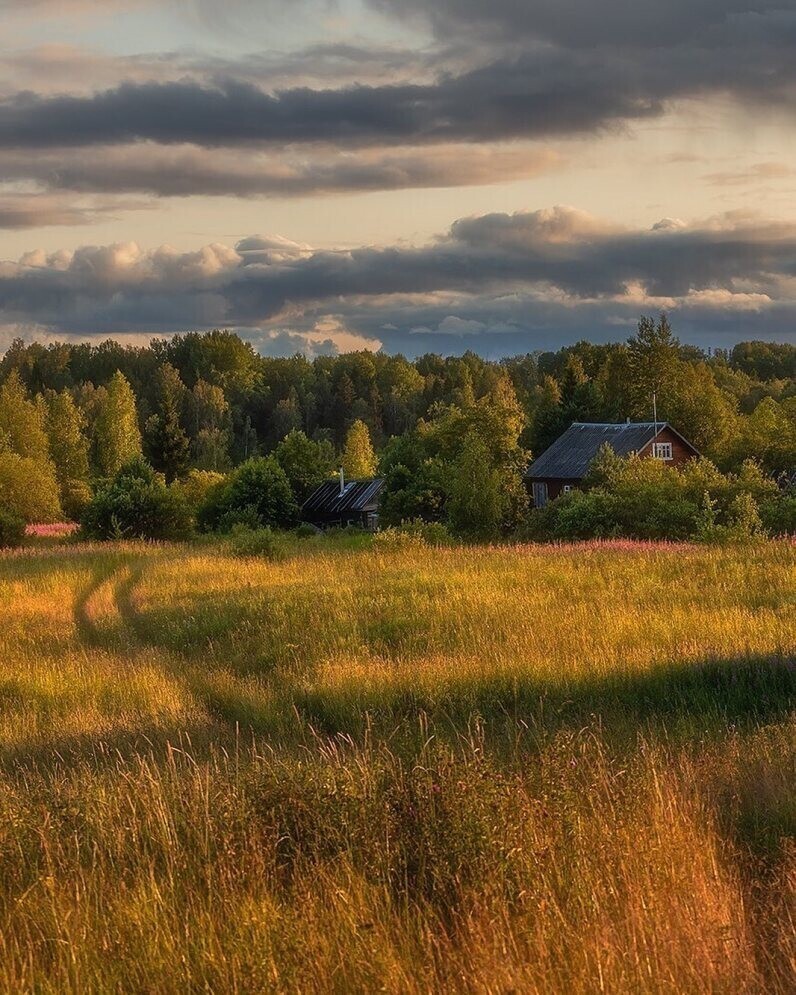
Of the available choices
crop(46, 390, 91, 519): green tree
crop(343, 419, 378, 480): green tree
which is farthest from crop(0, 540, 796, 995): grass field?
crop(46, 390, 91, 519): green tree

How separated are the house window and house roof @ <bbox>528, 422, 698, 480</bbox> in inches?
38.7

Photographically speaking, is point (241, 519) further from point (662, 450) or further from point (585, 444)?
point (662, 450)

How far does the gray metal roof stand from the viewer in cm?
6406

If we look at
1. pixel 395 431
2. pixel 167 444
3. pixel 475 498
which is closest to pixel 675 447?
pixel 475 498

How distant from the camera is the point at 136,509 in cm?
4947

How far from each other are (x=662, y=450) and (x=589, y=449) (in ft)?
16.8

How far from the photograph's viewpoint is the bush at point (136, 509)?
49.0 m

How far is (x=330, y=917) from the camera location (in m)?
5.07

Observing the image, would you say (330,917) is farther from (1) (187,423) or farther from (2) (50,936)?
(1) (187,423)

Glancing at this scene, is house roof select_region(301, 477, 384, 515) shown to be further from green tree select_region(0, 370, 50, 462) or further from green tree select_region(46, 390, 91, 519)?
green tree select_region(46, 390, 91, 519)

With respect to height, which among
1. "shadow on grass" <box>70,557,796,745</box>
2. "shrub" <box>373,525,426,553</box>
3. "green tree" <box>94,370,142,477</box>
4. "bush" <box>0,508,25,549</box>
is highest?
"green tree" <box>94,370,142,477</box>

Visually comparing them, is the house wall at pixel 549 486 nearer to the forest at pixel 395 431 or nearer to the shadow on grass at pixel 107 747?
the forest at pixel 395 431

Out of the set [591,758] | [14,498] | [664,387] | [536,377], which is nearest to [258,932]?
[591,758]

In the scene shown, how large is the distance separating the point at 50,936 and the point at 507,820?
8.14ft
